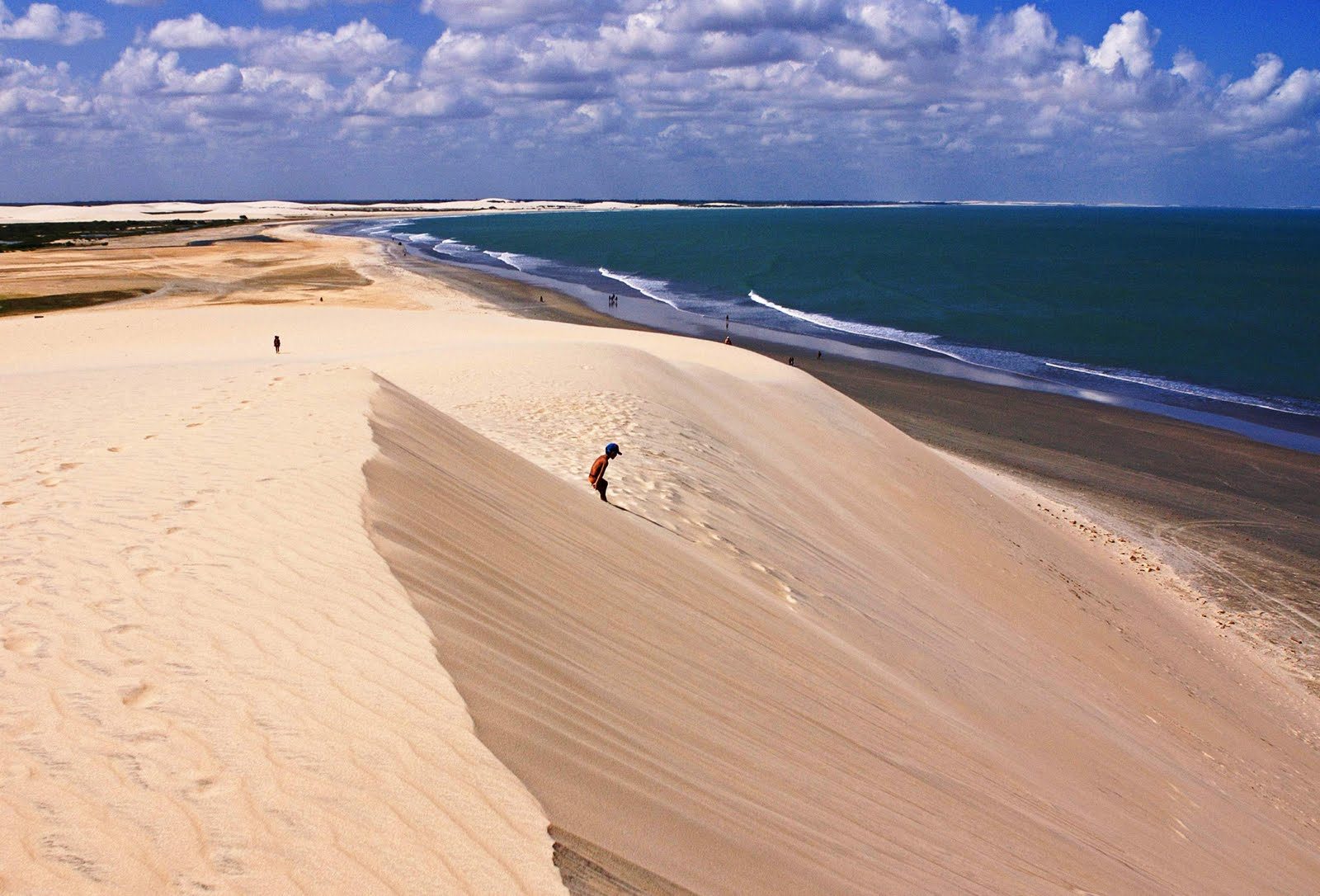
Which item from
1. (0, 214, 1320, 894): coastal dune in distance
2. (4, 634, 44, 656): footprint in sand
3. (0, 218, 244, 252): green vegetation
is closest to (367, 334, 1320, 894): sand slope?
(0, 214, 1320, 894): coastal dune in distance

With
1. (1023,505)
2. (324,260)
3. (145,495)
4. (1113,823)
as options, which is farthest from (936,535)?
(324,260)

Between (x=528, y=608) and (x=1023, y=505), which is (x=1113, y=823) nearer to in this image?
(x=528, y=608)

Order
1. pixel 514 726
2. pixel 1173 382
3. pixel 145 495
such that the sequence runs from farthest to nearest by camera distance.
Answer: pixel 1173 382 → pixel 145 495 → pixel 514 726

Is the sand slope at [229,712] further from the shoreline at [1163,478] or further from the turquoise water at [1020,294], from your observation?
the turquoise water at [1020,294]

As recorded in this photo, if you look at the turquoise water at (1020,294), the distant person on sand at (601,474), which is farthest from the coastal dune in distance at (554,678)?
the turquoise water at (1020,294)

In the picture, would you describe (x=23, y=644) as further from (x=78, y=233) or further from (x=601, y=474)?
(x=78, y=233)

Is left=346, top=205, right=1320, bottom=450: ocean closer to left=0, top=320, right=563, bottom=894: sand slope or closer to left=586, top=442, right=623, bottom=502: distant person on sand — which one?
left=586, top=442, right=623, bottom=502: distant person on sand
